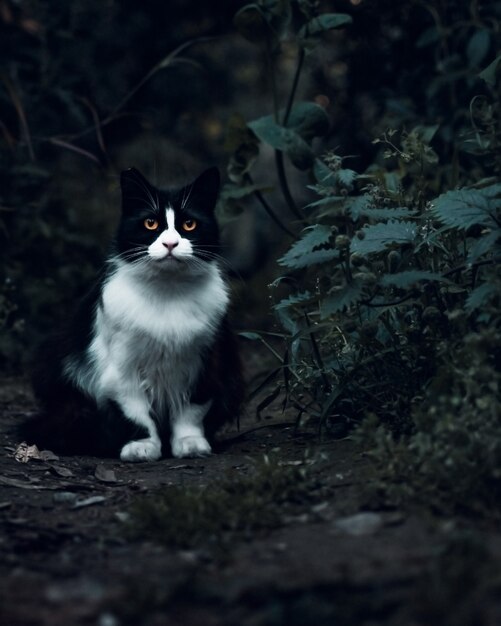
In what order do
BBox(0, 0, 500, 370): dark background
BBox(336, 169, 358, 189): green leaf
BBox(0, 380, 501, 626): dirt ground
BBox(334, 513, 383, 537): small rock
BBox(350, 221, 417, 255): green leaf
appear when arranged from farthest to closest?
BBox(0, 0, 500, 370): dark background < BBox(350, 221, 417, 255): green leaf < BBox(336, 169, 358, 189): green leaf < BBox(334, 513, 383, 537): small rock < BBox(0, 380, 501, 626): dirt ground

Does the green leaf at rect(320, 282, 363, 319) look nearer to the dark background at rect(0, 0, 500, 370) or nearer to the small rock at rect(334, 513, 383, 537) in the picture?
the small rock at rect(334, 513, 383, 537)

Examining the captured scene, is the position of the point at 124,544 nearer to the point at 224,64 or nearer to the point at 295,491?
the point at 295,491

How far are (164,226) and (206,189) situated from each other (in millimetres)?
314

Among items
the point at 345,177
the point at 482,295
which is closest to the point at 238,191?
the point at 345,177

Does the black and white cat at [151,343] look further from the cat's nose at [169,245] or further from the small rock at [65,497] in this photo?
the small rock at [65,497]

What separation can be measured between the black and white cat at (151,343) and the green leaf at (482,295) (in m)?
1.29

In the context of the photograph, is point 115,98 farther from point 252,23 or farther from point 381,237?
point 381,237

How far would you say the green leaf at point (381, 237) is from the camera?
133 inches

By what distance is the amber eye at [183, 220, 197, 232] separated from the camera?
3.95 m

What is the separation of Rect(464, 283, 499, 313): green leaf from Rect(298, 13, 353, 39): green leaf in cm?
207

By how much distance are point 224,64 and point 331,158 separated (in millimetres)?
6306

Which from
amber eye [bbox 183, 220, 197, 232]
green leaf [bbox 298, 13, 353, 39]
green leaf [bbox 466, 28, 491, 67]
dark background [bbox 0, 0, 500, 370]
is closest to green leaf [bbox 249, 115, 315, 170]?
dark background [bbox 0, 0, 500, 370]

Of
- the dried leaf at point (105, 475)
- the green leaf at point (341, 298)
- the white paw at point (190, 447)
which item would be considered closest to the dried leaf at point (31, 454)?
the dried leaf at point (105, 475)

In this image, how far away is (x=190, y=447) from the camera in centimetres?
390
